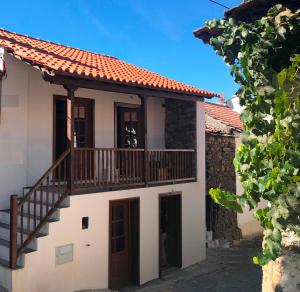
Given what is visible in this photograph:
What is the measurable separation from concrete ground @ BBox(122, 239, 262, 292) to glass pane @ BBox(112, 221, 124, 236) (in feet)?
4.49

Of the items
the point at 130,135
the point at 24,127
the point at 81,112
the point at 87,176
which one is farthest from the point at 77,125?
the point at 130,135

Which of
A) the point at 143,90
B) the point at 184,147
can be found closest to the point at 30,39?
the point at 143,90

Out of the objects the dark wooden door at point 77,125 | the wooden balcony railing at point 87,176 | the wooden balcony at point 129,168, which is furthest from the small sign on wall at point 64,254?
the dark wooden door at point 77,125

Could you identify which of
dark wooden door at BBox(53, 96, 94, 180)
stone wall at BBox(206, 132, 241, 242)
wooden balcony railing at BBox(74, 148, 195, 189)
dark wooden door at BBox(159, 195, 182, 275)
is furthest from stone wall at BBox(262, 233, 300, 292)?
stone wall at BBox(206, 132, 241, 242)

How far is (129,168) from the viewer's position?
9555 mm

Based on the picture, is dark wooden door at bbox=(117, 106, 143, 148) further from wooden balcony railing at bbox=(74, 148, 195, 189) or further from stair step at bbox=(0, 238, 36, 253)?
stair step at bbox=(0, 238, 36, 253)

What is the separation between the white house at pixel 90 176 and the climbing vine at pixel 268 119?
4398 millimetres

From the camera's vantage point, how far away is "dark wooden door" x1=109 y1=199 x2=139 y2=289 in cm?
927

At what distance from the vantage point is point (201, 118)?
1184 cm

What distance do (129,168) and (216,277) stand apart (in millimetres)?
3828

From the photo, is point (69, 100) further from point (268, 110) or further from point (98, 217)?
point (268, 110)

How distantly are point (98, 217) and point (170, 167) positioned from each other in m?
3.02

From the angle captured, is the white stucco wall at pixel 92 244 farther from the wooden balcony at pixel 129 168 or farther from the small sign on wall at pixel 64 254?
the wooden balcony at pixel 129 168

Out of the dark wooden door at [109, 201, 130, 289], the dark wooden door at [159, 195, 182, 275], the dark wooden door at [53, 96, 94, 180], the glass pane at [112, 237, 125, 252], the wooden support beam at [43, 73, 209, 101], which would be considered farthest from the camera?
the dark wooden door at [159, 195, 182, 275]
